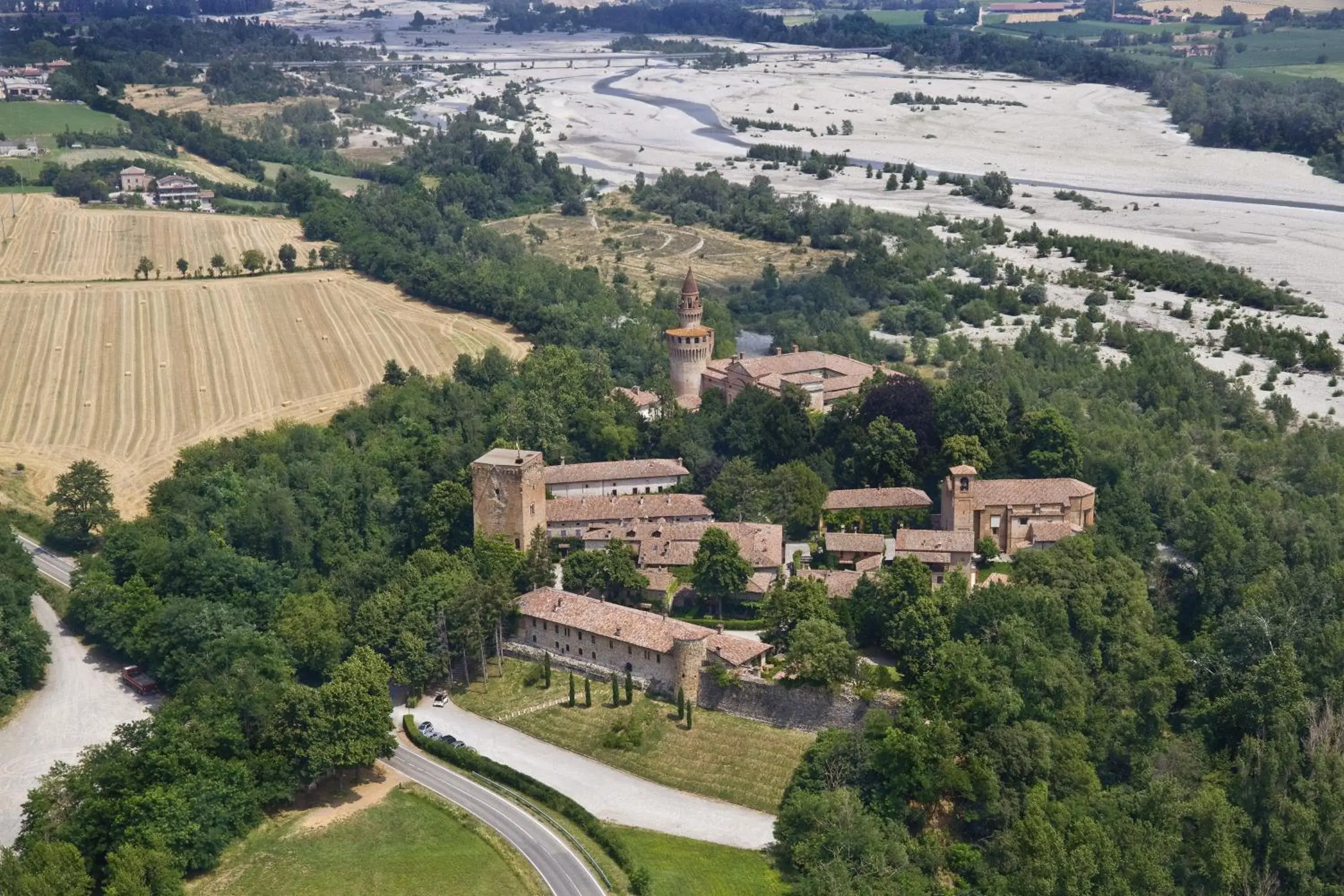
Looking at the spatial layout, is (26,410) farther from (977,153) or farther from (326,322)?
(977,153)

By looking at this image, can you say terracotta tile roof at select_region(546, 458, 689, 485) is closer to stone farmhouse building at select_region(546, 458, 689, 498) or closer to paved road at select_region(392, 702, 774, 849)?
stone farmhouse building at select_region(546, 458, 689, 498)

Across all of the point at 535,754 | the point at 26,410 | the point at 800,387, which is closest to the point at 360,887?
the point at 535,754

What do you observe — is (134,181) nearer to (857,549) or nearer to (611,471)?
(611,471)

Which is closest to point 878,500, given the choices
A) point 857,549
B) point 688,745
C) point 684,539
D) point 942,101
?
point 857,549

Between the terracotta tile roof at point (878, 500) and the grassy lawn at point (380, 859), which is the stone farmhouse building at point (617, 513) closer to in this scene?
the terracotta tile roof at point (878, 500)

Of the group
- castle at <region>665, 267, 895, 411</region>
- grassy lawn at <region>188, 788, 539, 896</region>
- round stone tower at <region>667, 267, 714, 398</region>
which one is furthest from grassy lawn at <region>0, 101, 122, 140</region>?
grassy lawn at <region>188, 788, 539, 896</region>

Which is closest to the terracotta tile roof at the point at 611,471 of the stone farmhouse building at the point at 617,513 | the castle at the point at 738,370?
the stone farmhouse building at the point at 617,513
